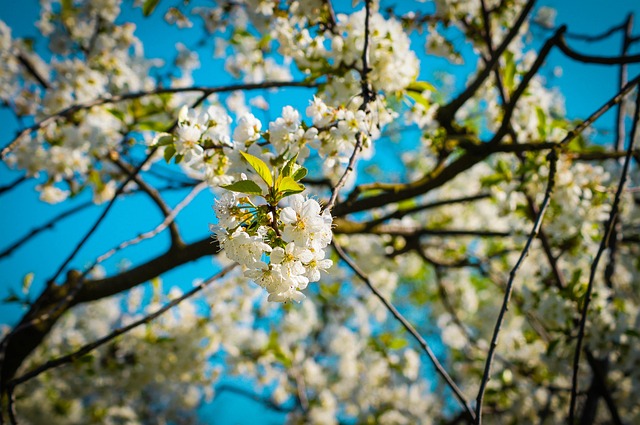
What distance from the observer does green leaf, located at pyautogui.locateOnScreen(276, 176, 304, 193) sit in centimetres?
86

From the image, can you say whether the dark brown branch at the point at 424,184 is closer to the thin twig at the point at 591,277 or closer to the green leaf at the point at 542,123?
the thin twig at the point at 591,277

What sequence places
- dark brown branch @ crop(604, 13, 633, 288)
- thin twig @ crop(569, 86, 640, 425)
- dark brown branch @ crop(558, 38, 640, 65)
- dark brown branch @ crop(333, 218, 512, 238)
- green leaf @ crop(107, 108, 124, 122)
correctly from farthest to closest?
1. dark brown branch @ crop(604, 13, 633, 288)
2. green leaf @ crop(107, 108, 124, 122)
3. dark brown branch @ crop(333, 218, 512, 238)
4. dark brown branch @ crop(558, 38, 640, 65)
5. thin twig @ crop(569, 86, 640, 425)

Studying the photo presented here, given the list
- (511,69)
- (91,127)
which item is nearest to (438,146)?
(511,69)

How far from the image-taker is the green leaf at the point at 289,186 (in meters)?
0.86

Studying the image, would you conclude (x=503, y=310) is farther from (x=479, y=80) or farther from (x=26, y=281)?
(x=26, y=281)

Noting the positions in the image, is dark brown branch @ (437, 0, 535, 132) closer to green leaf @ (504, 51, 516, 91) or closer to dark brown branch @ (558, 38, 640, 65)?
dark brown branch @ (558, 38, 640, 65)

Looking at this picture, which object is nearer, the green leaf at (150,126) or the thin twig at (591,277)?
the thin twig at (591,277)

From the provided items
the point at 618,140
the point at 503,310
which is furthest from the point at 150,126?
the point at 618,140

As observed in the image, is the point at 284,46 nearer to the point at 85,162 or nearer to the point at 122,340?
the point at 85,162

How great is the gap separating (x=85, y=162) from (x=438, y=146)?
2370 millimetres

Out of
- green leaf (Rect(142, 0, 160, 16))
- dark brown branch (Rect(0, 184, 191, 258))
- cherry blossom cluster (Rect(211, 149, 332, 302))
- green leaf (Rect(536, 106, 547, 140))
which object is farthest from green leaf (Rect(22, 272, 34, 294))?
green leaf (Rect(536, 106, 547, 140))

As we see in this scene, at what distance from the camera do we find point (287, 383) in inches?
263

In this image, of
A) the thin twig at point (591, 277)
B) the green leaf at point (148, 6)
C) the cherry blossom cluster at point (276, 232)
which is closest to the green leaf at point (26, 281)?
the green leaf at point (148, 6)

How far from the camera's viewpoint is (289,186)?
87cm
